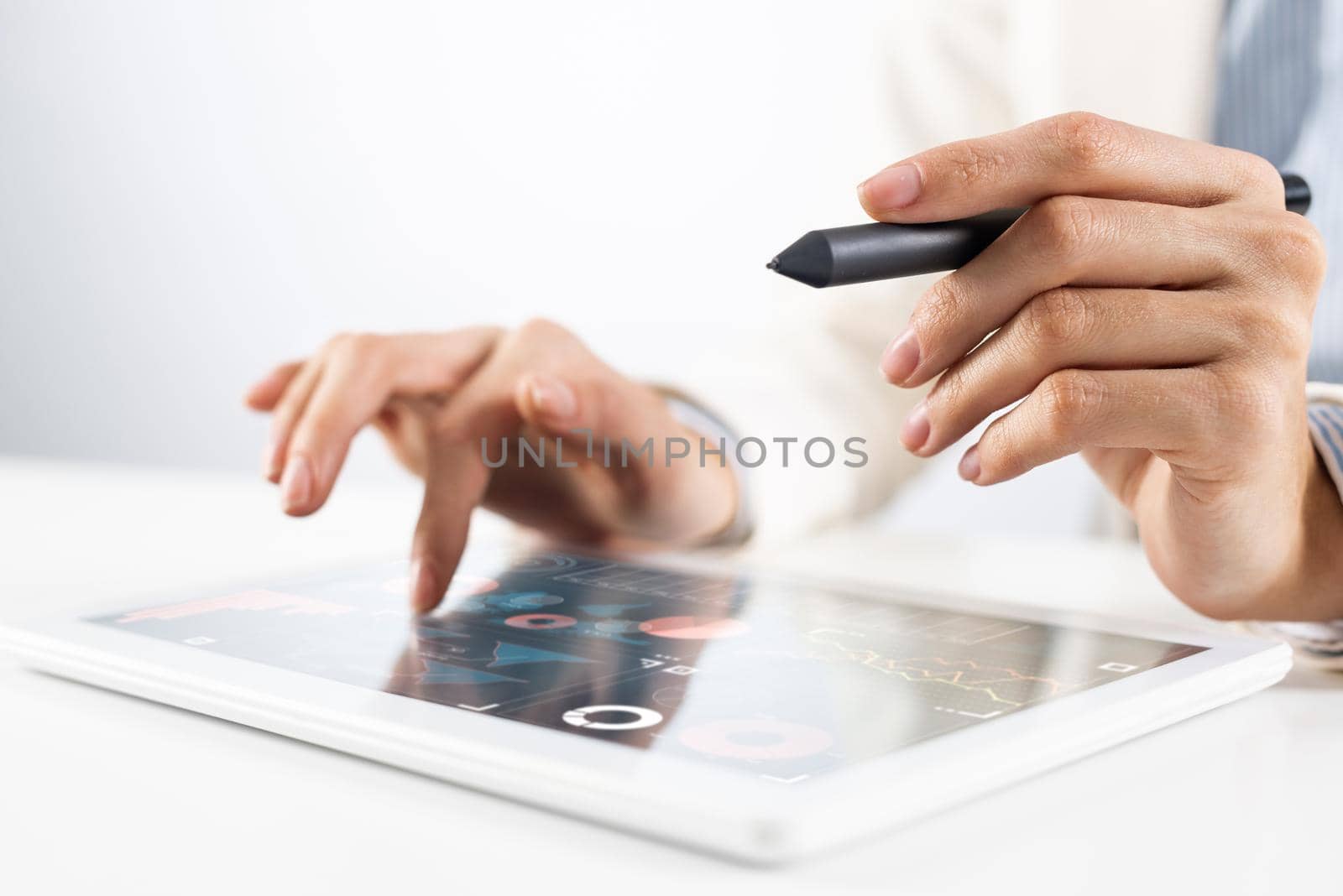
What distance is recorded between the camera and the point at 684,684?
355mm

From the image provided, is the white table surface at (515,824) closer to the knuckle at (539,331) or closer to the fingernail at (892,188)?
the fingernail at (892,188)

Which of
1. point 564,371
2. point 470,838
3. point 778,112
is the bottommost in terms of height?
point 470,838

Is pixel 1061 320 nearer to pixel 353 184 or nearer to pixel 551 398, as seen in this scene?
pixel 551 398

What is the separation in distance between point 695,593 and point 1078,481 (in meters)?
1.13

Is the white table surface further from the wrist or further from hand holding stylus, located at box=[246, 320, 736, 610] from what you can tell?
hand holding stylus, located at box=[246, 320, 736, 610]

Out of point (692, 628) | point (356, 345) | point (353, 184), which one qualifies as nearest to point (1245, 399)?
point (692, 628)

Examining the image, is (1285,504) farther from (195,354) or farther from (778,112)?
(195,354)

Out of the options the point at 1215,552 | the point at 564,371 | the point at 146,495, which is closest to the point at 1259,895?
the point at 1215,552

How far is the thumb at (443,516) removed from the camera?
1.57 ft

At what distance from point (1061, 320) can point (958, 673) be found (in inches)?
4.5

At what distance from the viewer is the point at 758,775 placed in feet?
0.90

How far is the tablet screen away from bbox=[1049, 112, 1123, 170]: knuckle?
15 cm

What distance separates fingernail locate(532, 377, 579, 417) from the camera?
1.97 ft

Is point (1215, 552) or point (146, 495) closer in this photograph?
point (1215, 552)
